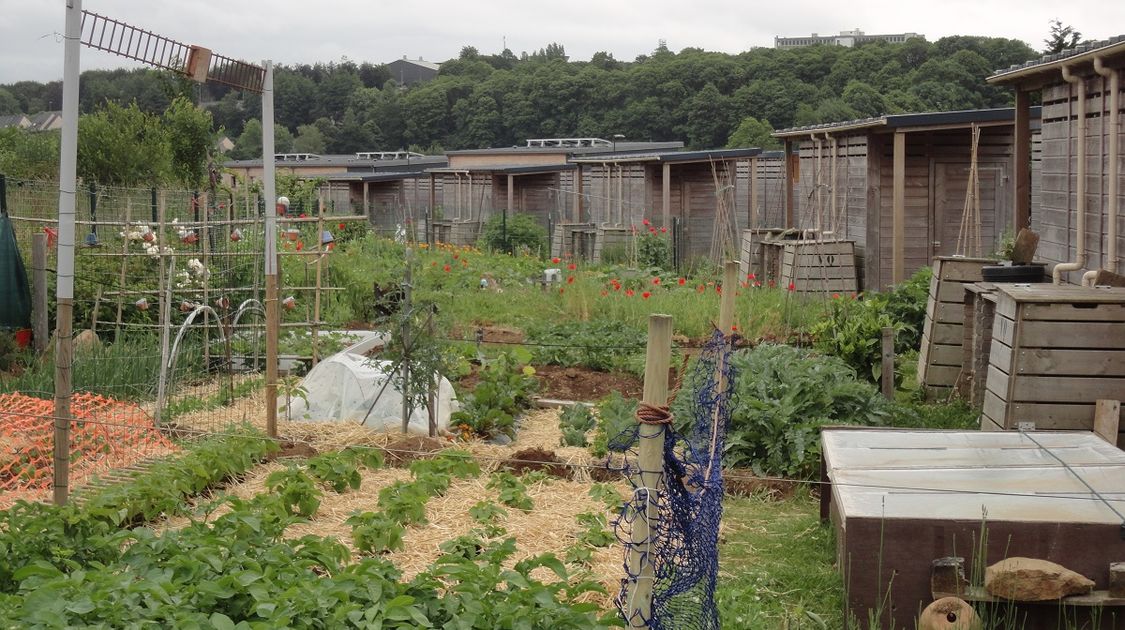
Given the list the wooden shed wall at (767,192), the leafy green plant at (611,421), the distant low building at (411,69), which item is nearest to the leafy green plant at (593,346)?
the leafy green plant at (611,421)

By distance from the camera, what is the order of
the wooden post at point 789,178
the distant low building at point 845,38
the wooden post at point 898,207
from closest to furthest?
the wooden post at point 898,207 < the wooden post at point 789,178 < the distant low building at point 845,38

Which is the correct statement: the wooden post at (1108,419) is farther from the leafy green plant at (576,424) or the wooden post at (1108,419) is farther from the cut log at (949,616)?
the leafy green plant at (576,424)

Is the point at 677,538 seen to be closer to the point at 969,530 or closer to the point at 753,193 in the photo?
the point at 969,530

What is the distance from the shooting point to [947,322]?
34.2 ft

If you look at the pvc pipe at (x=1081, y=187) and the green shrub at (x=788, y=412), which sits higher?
the pvc pipe at (x=1081, y=187)

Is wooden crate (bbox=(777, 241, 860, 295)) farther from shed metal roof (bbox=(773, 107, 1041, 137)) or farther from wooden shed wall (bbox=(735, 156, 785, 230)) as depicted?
wooden shed wall (bbox=(735, 156, 785, 230))

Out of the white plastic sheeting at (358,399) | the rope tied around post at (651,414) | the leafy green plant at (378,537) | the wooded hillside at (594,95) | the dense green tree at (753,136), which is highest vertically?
the wooded hillside at (594,95)

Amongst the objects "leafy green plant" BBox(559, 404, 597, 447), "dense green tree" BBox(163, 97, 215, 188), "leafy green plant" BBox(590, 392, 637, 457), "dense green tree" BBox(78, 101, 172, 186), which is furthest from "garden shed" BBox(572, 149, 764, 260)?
"leafy green plant" BBox(590, 392, 637, 457)

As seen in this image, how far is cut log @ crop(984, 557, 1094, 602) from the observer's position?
4551mm

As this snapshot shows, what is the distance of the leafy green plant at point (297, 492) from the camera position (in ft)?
21.6

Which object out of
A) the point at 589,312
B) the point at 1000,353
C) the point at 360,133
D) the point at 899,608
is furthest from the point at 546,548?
the point at 360,133

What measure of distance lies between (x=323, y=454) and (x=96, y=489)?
4.75ft

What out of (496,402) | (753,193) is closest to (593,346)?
(496,402)

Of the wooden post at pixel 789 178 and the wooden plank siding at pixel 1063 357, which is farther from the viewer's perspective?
the wooden post at pixel 789 178
